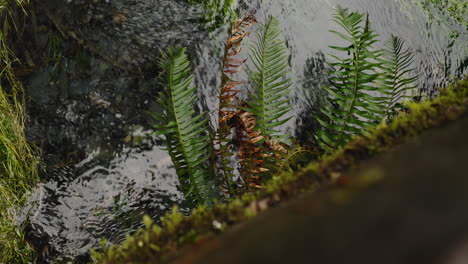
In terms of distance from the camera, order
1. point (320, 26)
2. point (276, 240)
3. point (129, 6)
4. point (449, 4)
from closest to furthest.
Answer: point (276, 240) < point (129, 6) < point (320, 26) < point (449, 4)

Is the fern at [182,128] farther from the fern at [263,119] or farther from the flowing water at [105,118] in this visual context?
the fern at [263,119]

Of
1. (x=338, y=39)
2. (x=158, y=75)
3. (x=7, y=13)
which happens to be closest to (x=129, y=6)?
(x=158, y=75)

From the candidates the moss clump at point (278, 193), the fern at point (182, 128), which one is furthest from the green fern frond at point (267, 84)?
the moss clump at point (278, 193)

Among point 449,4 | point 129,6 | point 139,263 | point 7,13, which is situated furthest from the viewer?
point 449,4

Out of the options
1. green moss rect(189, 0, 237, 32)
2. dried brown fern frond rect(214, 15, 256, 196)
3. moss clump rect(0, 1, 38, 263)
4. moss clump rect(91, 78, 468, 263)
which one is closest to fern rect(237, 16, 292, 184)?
dried brown fern frond rect(214, 15, 256, 196)

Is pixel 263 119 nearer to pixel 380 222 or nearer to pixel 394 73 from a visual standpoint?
pixel 394 73

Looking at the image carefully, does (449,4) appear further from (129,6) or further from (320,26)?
(129,6)
